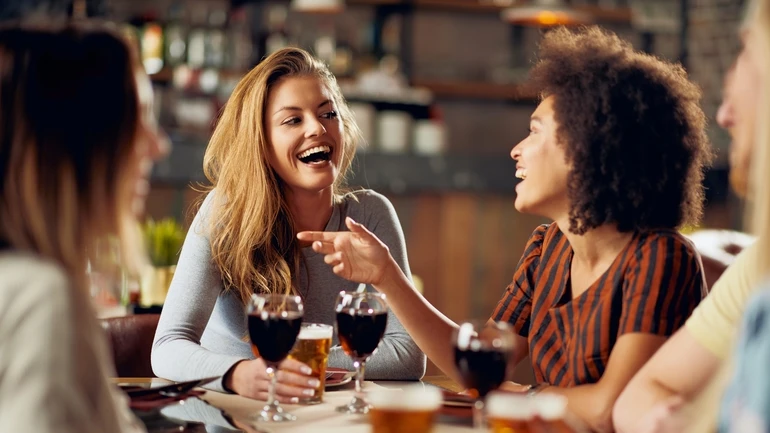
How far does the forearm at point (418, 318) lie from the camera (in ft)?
6.01

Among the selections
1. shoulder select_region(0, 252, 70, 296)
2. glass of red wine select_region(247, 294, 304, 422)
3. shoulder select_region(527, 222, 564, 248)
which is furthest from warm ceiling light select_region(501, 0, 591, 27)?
shoulder select_region(0, 252, 70, 296)

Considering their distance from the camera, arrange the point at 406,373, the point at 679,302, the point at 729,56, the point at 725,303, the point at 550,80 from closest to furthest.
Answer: the point at 725,303
the point at 679,302
the point at 550,80
the point at 406,373
the point at 729,56

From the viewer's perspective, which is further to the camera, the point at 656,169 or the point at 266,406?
the point at 656,169

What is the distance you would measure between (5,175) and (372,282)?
3.06 ft

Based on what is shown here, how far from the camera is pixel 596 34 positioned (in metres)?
1.87

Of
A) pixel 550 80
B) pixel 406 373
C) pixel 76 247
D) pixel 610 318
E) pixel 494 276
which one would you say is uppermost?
pixel 550 80

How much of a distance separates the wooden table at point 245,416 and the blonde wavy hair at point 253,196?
46 cm

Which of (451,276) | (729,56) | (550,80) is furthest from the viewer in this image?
(729,56)

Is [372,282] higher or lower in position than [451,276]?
higher

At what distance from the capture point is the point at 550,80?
1.78 m

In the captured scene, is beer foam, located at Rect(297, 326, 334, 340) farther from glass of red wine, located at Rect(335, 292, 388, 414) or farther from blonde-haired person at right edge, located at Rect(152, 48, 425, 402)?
blonde-haired person at right edge, located at Rect(152, 48, 425, 402)

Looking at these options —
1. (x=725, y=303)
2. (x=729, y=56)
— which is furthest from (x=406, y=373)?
(x=729, y=56)

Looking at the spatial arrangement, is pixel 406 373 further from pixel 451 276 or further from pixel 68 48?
pixel 451 276

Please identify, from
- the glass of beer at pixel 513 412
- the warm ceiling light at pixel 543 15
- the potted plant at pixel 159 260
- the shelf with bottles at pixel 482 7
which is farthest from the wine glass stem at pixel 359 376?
the shelf with bottles at pixel 482 7
